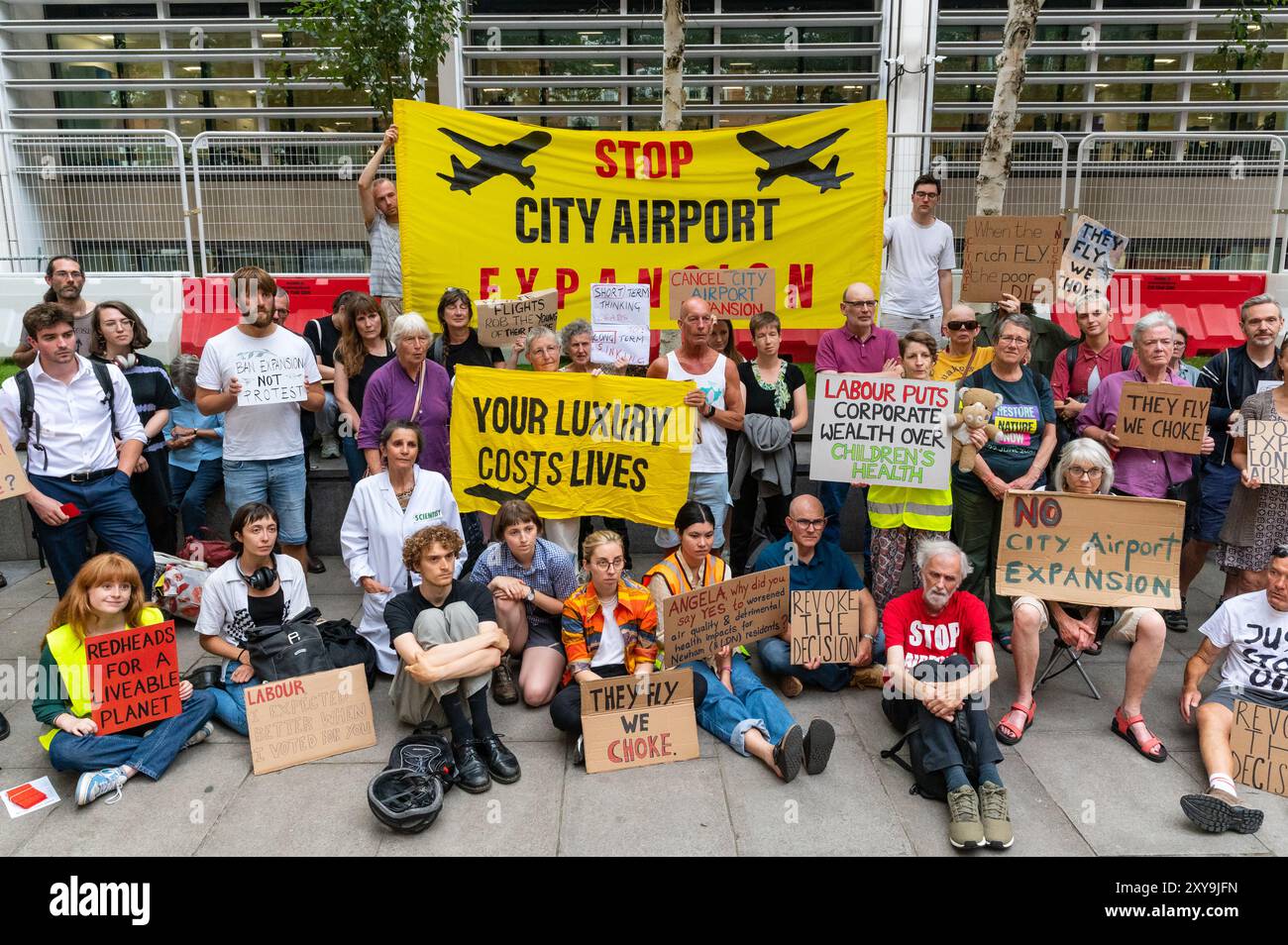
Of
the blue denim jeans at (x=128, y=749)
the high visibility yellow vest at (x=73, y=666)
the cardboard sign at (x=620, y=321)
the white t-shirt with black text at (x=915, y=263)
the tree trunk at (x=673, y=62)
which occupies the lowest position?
the blue denim jeans at (x=128, y=749)

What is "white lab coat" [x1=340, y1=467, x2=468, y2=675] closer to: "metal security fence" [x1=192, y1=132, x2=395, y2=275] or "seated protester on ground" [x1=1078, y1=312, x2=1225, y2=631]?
"seated protester on ground" [x1=1078, y1=312, x2=1225, y2=631]

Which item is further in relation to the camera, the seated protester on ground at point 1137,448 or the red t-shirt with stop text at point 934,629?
the seated protester on ground at point 1137,448

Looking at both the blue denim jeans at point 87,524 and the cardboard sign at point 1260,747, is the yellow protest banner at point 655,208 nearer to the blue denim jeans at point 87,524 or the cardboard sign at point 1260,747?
the blue denim jeans at point 87,524

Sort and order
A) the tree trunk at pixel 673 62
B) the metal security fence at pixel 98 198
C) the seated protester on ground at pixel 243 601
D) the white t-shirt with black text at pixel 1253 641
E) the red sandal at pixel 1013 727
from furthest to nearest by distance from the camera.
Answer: the metal security fence at pixel 98 198 < the tree trunk at pixel 673 62 < the seated protester on ground at pixel 243 601 < the red sandal at pixel 1013 727 < the white t-shirt with black text at pixel 1253 641

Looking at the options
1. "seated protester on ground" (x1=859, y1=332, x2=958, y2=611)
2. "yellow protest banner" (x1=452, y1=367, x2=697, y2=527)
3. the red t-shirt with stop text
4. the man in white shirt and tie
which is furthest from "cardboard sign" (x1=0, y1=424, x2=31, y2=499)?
"seated protester on ground" (x1=859, y1=332, x2=958, y2=611)

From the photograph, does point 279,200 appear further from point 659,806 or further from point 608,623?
point 659,806

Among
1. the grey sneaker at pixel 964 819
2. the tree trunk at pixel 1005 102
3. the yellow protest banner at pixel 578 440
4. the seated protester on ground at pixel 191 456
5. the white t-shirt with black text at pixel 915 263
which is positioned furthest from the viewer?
the tree trunk at pixel 1005 102

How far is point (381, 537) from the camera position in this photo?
18.6 ft

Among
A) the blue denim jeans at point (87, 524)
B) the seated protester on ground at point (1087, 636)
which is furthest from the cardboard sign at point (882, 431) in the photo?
the blue denim jeans at point (87, 524)

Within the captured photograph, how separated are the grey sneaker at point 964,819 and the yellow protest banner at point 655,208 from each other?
4553 mm

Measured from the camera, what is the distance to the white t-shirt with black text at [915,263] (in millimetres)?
7836

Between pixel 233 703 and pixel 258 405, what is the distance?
2138mm

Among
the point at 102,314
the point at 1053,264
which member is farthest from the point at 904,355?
the point at 102,314

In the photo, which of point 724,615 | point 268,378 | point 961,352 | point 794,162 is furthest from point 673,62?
point 724,615
